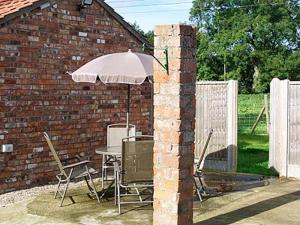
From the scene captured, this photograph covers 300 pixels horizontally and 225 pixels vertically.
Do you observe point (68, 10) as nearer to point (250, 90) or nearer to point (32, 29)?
point (32, 29)

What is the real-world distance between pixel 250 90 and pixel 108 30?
41451 mm

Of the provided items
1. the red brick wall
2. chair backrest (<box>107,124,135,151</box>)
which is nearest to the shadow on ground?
chair backrest (<box>107,124,135,151</box>)

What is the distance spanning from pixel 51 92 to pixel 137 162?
276 centimetres

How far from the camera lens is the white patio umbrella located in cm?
744

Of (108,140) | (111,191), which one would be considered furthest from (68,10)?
(111,191)

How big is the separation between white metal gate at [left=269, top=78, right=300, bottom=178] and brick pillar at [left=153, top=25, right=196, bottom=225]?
450 cm

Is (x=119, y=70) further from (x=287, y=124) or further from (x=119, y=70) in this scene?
(x=287, y=124)

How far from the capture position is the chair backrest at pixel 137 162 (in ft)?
23.6

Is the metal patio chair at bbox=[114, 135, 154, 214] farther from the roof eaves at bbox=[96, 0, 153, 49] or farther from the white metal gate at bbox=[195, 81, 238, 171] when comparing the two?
the white metal gate at bbox=[195, 81, 238, 171]

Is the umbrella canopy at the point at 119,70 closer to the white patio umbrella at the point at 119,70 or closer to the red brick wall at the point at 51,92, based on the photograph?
the white patio umbrella at the point at 119,70

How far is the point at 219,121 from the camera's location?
1065 cm

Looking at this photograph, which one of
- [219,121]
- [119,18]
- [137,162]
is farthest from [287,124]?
[119,18]

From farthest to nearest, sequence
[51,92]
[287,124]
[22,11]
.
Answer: [287,124] < [51,92] < [22,11]

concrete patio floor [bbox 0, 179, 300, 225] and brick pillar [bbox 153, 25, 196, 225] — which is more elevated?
brick pillar [bbox 153, 25, 196, 225]
